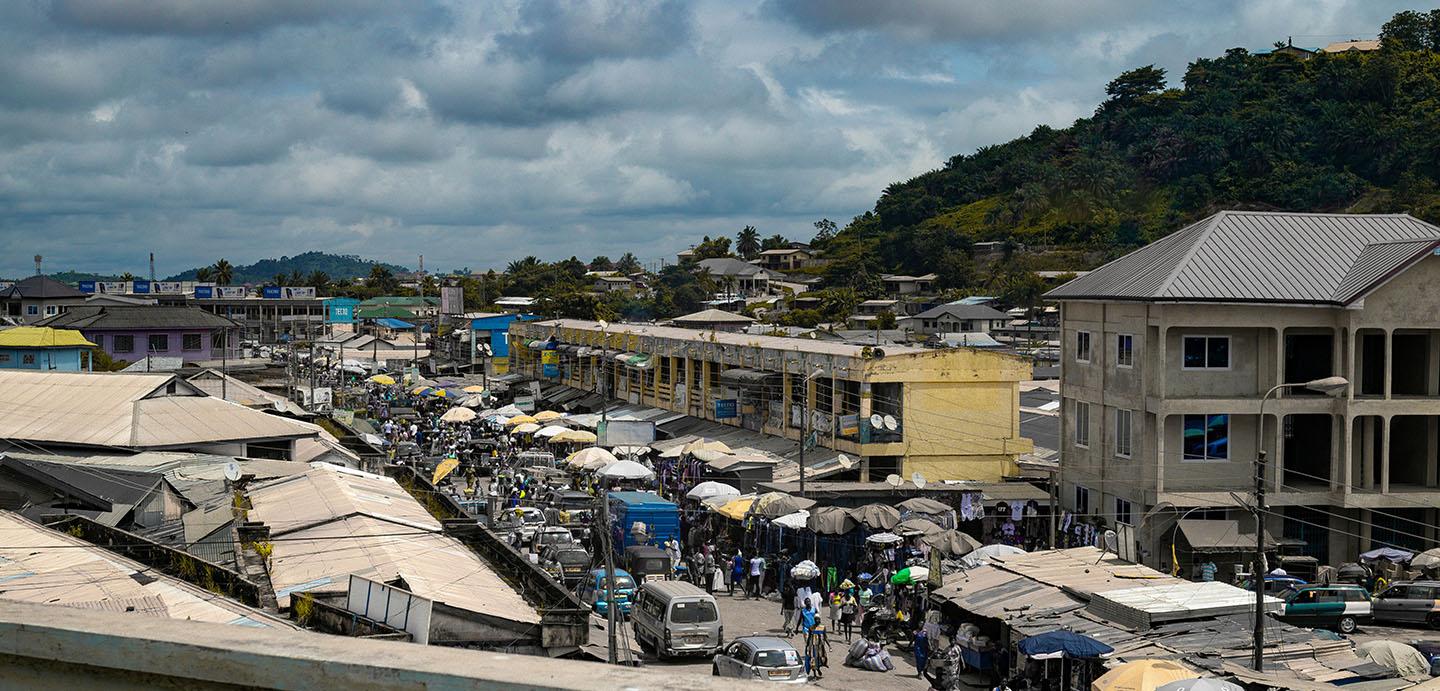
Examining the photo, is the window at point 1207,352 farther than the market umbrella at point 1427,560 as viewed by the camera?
Yes

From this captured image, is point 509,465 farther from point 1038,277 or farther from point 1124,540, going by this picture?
point 1038,277

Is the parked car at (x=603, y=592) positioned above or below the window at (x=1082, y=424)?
below

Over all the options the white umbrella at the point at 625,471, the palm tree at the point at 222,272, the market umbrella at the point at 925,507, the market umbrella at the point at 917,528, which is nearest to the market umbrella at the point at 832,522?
the market umbrella at the point at 917,528

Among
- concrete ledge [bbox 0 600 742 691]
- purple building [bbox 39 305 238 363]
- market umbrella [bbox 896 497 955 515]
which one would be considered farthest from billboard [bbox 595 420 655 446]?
concrete ledge [bbox 0 600 742 691]

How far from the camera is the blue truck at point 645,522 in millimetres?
Answer: 33125

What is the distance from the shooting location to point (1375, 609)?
2733cm

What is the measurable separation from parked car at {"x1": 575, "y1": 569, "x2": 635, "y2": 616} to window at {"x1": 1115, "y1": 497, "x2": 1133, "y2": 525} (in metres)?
14.2

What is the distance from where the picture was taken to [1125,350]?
36156 mm

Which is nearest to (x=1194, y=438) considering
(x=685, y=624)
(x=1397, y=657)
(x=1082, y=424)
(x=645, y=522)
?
(x=1082, y=424)

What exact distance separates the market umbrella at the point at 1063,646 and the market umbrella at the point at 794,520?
1029 cm

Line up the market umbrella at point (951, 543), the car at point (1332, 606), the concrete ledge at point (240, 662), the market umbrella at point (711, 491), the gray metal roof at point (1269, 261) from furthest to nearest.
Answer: the market umbrella at point (711, 491) < the gray metal roof at point (1269, 261) < the market umbrella at point (951, 543) < the car at point (1332, 606) < the concrete ledge at point (240, 662)

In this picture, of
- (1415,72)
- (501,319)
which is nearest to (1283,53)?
(1415,72)

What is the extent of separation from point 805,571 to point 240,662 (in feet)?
82.7

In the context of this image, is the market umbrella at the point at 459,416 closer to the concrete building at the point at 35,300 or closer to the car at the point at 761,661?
the car at the point at 761,661
